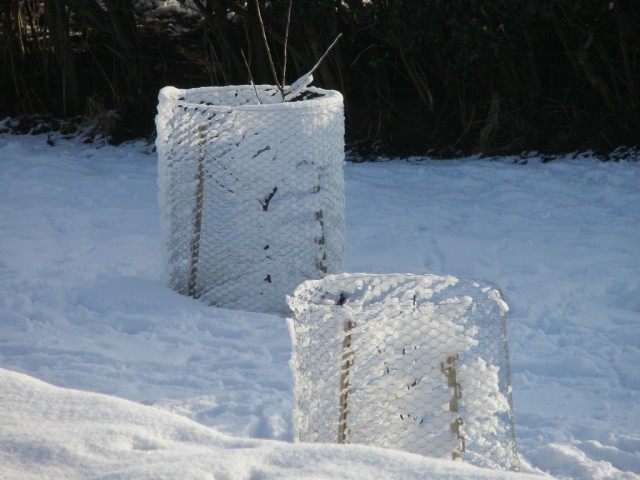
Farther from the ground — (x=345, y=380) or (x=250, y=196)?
(x=250, y=196)

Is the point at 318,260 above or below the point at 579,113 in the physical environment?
below

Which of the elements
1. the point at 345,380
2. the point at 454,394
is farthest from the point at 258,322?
the point at 454,394

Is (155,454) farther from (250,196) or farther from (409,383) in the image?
(250,196)

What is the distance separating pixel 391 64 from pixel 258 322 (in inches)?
172

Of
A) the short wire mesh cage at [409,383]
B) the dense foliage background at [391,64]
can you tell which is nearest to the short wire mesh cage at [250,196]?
the short wire mesh cage at [409,383]

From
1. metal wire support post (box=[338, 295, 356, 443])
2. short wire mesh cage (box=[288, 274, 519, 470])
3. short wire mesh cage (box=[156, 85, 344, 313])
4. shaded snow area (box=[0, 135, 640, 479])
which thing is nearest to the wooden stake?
short wire mesh cage (box=[156, 85, 344, 313])

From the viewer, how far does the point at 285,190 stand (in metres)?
4.73

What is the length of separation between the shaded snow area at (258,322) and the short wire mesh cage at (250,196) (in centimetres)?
20

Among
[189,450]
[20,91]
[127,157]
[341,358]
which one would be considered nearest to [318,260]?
[341,358]

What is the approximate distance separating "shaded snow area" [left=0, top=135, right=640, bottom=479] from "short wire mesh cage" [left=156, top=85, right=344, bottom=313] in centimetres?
20

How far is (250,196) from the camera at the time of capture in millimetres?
4781

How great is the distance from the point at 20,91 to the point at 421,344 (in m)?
7.35

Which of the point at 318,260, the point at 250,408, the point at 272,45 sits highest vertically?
the point at 272,45

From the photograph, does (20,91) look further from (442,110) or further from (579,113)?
(579,113)
